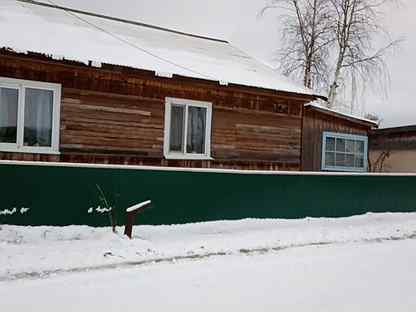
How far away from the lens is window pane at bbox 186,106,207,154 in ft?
44.9

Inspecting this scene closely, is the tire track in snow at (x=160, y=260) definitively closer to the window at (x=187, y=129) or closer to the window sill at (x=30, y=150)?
the window sill at (x=30, y=150)

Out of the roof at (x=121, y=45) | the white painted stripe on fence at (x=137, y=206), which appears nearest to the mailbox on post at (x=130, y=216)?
the white painted stripe on fence at (x=137, y=206)

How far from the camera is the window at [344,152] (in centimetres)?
1733

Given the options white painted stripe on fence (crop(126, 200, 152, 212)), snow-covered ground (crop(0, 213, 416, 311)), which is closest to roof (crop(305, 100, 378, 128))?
snow-covered ground (crop(0, 213, 416, 311))

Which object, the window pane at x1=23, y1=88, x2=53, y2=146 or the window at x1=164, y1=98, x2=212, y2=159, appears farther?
the window at x1=164, y1=98, x2=212, y2=159

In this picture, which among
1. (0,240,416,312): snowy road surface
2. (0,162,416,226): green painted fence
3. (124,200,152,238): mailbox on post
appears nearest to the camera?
(0,240,416,312): snowy road surface

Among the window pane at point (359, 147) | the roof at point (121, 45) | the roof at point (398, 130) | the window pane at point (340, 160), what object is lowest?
the window pane at point (340, 160)

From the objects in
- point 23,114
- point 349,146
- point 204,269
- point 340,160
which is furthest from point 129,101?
point 349,146

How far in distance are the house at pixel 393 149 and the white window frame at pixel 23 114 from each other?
1455 cm

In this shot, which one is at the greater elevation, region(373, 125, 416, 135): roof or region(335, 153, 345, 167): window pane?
region(373, 125, 416, 135): roof

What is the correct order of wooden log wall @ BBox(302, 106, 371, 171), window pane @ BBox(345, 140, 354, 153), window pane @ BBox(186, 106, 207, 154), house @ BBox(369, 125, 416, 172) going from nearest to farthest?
window pane @ BBox(186, 106, 207, 154) → wooden log wall @ BBox(302, 106, 371, 171) → window pane @ BBox(345, 140, 354, 153) → house @ BBox(369, 125, 416, 172)

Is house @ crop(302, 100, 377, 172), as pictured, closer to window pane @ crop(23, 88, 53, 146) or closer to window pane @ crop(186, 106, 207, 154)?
window pane @ crop(186, 106, 207, 154)

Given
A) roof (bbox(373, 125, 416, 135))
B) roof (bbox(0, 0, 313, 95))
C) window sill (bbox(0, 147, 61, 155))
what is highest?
roof (bbox(0, 0, 313, 95))

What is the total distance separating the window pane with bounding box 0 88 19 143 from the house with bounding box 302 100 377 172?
873 centimetres
